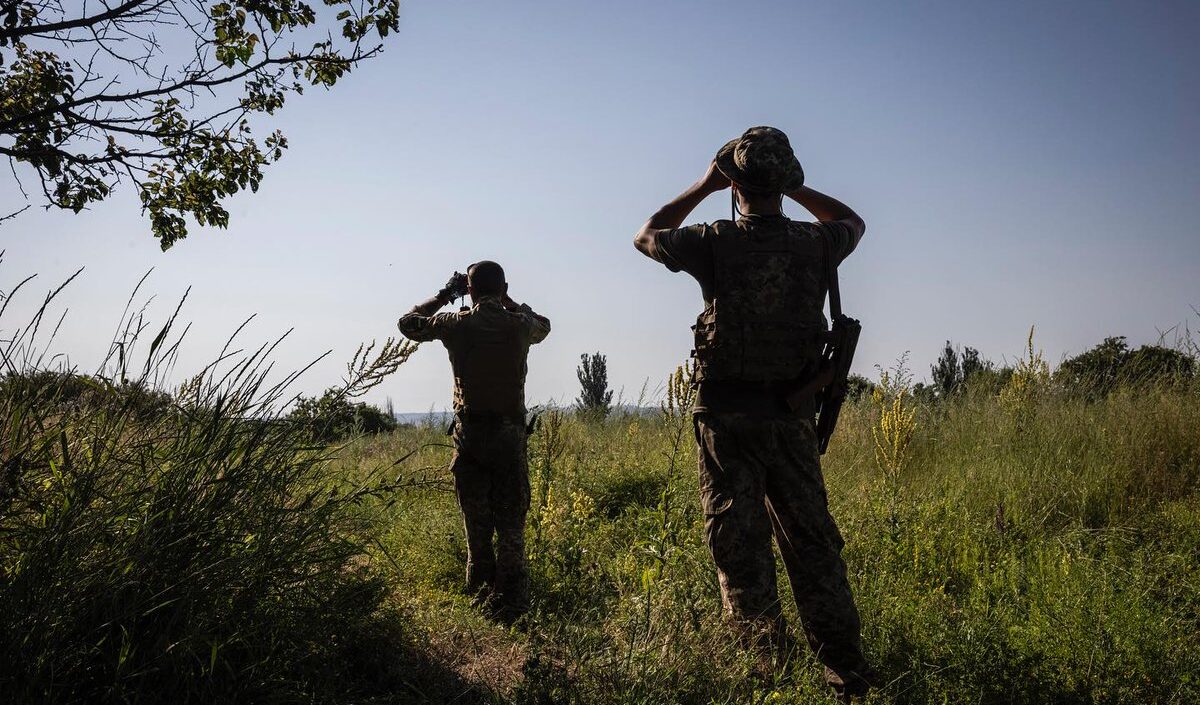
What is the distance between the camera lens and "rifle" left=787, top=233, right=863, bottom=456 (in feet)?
13.0

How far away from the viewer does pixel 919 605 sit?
4.66m

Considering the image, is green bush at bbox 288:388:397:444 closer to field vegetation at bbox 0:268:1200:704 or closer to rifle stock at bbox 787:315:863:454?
field vegetation at bbox 0:268:1200:704

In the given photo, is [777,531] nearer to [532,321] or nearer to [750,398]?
[750,398]

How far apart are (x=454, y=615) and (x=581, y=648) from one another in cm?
161

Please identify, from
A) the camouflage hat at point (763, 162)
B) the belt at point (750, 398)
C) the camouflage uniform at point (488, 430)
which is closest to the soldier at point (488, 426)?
the camouflage uniform at point (488, 430)

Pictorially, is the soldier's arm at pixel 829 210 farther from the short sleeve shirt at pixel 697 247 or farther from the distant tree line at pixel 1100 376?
the distant tree line at pixel 1100 376

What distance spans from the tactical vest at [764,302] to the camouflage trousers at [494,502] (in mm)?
2011

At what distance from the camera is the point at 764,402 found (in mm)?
3941

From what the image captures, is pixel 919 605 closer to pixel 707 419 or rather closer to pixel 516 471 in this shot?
pixel 707 419

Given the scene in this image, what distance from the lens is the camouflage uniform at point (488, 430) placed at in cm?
547

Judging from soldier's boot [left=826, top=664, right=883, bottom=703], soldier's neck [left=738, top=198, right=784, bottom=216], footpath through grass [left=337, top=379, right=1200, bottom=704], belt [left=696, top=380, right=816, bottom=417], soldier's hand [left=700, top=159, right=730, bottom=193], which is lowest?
soldier's boot [left=826, top=664, right=883, bottom=703]

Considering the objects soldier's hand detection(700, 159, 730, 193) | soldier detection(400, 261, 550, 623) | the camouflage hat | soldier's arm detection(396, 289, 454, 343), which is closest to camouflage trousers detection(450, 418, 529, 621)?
soldier detection(400, 261, 550, 623)

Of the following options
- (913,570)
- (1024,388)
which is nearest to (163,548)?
(913,570)

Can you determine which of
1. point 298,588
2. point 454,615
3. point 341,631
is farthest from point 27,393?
point 454,615
